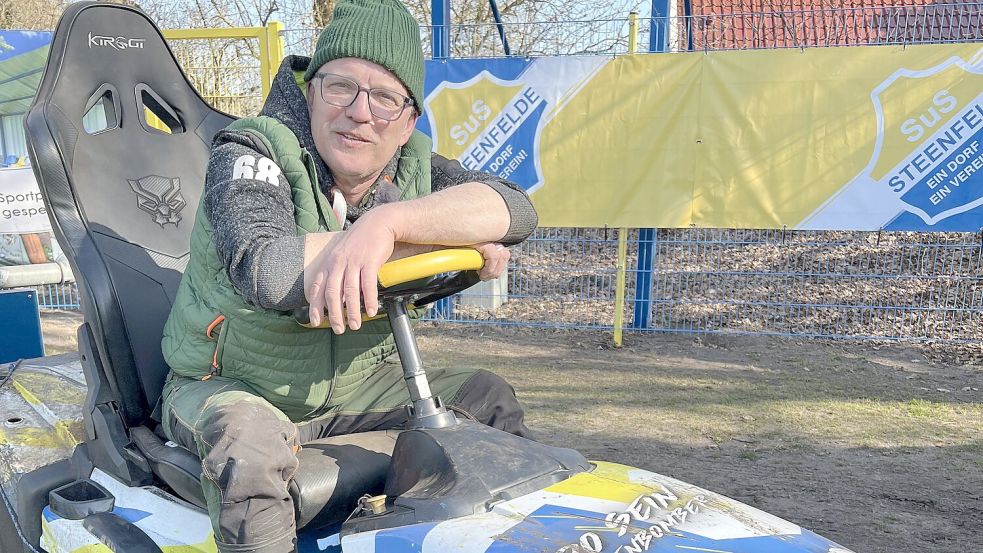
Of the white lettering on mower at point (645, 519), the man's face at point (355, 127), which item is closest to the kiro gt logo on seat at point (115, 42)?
the man's face at point (355, 127)

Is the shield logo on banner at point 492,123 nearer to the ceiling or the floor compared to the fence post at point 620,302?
nearer to the ceiling

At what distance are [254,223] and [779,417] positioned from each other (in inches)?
143

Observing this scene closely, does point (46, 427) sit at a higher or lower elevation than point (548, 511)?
lower

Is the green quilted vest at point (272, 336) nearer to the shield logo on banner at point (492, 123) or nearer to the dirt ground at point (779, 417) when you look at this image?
the dirt ground at point (779, 417)

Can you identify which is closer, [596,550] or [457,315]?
[596,550]

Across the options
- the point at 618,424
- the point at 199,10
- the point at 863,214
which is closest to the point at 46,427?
the point at 618,424

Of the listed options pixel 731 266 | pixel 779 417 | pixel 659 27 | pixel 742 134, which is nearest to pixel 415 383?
pixel 779 417

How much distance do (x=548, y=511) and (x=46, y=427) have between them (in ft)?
5.50

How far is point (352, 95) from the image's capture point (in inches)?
66.5

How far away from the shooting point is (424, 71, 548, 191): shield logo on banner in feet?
18.1

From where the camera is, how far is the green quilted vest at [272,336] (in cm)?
161

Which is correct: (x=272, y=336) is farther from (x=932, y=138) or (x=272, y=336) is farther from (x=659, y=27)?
(x=932, y=138)

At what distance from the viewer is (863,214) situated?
518 cm

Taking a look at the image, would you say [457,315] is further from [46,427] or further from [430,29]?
[46,427]
